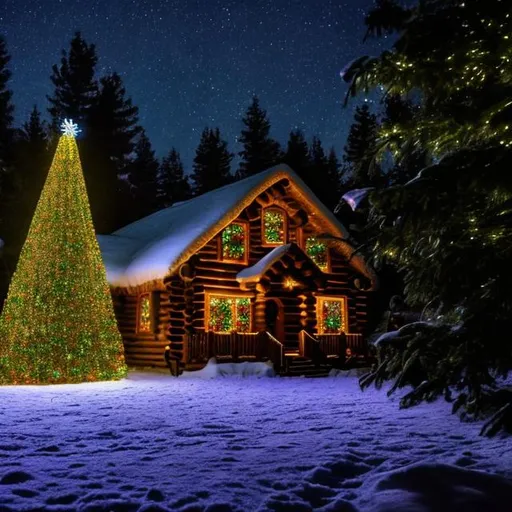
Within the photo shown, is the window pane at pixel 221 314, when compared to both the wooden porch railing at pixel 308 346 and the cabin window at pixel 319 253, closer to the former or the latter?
the wooden porch railing at pixel 308 346

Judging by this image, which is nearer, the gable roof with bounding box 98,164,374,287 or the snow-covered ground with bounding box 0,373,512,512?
the snow-covered ground with bounding box 0,373,512,512

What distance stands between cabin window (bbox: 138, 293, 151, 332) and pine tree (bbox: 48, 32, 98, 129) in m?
26.0

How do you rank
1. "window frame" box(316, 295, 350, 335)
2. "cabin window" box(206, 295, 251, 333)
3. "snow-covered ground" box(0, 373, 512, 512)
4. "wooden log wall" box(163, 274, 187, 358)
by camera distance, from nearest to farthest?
"snow-covered ground" box(0, 373, 512, 512) < "wooden log wall" box(163, 274, 187, 358) < "cabin window" box(206, 295, 251, 333) < "window frame" box(316, 295, 350, 335)

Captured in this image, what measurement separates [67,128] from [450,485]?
17.7 meters

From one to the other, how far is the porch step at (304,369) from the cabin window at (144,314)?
225 inches

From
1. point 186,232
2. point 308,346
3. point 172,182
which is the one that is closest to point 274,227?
point 186,232

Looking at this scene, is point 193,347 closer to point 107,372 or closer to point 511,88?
point 107,372

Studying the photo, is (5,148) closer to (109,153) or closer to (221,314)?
(109,153)

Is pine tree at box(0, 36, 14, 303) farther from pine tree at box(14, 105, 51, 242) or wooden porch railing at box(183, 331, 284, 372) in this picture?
wooden porch railing at box(183, 331, 284, 372)

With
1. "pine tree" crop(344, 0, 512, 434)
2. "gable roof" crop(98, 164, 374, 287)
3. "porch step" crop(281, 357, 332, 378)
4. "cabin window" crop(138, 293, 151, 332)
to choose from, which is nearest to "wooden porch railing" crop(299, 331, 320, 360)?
"porch step" crop(281, 357, 332, 378)

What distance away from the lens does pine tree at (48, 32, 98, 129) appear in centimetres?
4584

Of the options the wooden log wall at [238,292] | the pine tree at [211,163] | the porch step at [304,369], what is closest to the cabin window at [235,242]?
the wooden log wall at [238,292]

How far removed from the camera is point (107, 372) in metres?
17.7

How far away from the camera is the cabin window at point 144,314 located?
23.1 meters
